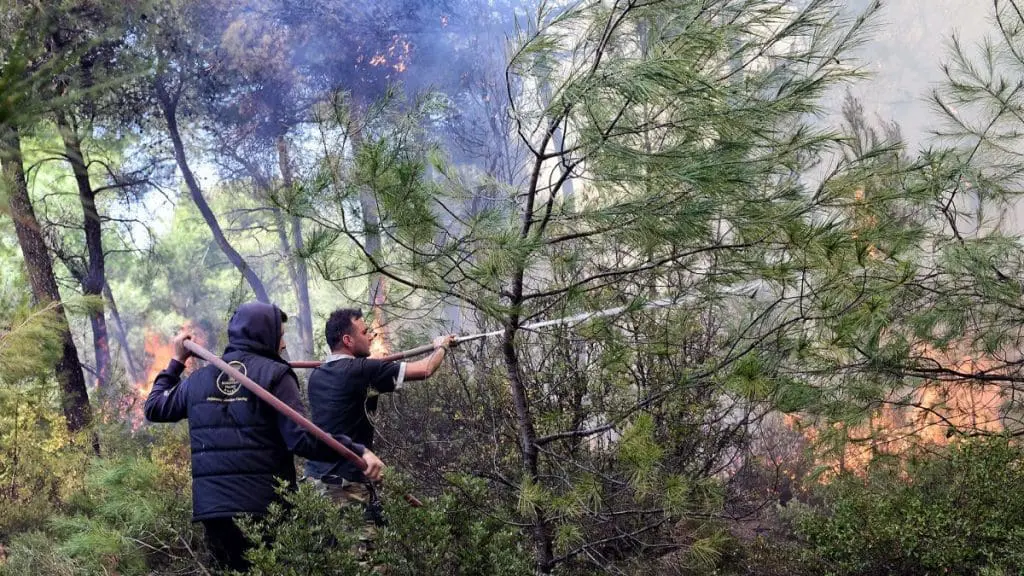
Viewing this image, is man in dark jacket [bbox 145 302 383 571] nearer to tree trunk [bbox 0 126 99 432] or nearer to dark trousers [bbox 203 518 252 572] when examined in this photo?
dark trousers [bbox 203 518 252 572]

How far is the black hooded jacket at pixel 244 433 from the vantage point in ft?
9.73

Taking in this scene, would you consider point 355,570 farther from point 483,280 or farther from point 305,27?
point 305,27

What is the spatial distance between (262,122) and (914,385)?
991cm

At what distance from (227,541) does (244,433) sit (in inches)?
17.2

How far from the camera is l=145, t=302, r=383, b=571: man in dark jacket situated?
9.73ft

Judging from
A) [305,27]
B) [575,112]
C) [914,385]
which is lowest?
[914,385]

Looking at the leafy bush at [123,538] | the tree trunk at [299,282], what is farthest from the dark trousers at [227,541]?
the tree trunk at [299,282]

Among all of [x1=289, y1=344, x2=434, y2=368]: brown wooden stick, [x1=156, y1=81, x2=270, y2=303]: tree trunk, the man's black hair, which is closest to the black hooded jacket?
the man's black hair

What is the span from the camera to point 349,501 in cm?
340

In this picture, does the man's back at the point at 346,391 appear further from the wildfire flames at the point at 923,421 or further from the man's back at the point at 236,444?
the wildfire flames at the point at 923,421

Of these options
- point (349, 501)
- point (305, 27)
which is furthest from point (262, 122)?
point (349, 501)

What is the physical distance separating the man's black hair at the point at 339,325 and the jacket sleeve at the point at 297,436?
462 millimetres

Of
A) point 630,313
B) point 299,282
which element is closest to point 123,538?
point 630,313

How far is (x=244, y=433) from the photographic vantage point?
3.01 metres
